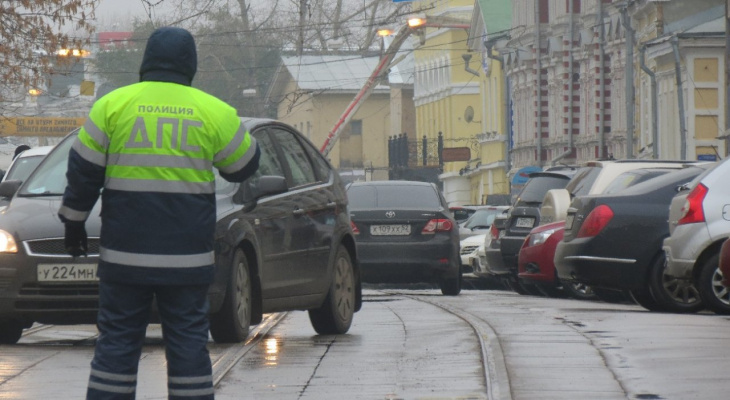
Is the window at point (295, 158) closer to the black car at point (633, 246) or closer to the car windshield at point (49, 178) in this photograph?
the car windshield at point (49, 178)

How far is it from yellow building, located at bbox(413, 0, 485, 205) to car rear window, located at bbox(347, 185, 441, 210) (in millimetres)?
54545

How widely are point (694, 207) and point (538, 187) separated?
7.37 meters

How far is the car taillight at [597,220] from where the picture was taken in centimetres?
1591

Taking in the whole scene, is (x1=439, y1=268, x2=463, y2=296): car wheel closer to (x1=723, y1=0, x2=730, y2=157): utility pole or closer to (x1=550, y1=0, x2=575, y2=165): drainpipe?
(x1=723, y1=0, x2=730, y2=157): utility pole

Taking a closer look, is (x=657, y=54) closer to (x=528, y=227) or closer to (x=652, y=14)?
(x=652, y=14)

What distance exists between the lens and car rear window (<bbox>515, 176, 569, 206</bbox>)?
2199 cm

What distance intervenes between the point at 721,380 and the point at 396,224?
40.3ft

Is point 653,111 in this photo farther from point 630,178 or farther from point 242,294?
point 242,294

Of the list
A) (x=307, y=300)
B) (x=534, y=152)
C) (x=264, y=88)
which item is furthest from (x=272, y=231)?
(x=264, y=88)

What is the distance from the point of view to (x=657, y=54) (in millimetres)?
42531

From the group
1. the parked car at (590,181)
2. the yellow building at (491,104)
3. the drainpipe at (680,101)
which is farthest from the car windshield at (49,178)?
the yellow building at (491,104)

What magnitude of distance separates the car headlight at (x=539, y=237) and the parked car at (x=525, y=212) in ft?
6.58

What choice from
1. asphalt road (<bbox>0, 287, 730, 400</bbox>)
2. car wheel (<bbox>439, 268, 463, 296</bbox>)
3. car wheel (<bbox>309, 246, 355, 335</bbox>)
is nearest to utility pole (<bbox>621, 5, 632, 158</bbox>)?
car wheel (<bbox>439, 268, 463, 296</bbox>)

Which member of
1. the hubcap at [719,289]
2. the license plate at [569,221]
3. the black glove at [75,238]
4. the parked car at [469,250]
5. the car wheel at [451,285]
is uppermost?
the black glove at [75,238]
